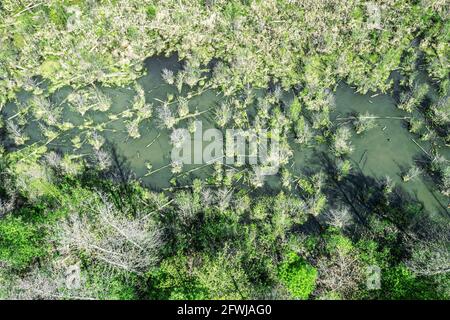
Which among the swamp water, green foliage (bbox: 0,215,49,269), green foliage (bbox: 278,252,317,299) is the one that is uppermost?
the swamp water

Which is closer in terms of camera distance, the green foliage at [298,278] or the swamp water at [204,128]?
the green foliage at [298,278]

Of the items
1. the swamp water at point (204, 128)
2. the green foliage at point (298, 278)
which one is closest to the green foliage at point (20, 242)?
the swamp water at point (204, 128)

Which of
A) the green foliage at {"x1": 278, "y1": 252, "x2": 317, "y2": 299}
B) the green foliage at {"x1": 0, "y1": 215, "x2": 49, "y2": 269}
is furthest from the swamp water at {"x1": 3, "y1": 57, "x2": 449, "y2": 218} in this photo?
the green foliage at {"x1": 0, "y1": 215, "x2": 49, "y2": 269}

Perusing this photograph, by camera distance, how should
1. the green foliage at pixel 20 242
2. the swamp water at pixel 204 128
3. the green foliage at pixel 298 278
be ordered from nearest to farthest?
the green foliage at pixel 298 278 < the green foliage at pixel 20 242 < the swamp water at pixel 204 128

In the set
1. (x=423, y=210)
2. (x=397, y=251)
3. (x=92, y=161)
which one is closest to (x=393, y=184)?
(x=423, y=210)

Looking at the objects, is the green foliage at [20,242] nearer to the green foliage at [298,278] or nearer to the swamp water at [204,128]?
the swamp water at [204,128]

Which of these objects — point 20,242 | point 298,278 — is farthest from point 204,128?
point 20,242

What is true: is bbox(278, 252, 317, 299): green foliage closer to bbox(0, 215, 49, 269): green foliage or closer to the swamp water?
the swamp water
